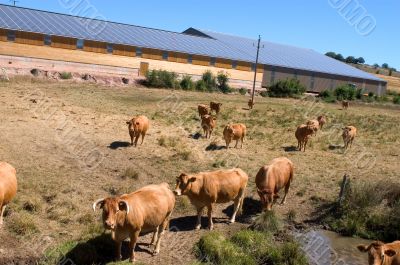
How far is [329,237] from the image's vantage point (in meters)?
14.3

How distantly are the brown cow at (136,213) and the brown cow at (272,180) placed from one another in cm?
358

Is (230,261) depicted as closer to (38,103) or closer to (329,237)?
(329,237)

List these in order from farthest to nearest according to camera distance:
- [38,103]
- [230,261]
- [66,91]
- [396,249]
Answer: [66,91] < [38,103] < [230,261] < [396,249]

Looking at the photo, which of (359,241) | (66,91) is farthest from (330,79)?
(359,241)

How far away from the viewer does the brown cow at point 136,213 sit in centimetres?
973

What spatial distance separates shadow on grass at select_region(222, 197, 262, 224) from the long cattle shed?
122ft

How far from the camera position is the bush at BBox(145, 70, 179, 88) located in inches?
2013

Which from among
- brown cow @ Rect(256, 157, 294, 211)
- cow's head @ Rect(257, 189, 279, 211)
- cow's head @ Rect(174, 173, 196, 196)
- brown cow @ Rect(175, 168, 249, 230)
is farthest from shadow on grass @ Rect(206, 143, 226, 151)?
cow's head @ Rect(174, 173, 196, 196)

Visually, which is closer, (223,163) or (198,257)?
(198,257)

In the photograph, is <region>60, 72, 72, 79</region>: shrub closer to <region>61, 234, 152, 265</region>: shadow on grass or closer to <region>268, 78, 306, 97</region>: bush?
<region>268, 78, 306, 97</region>: bush

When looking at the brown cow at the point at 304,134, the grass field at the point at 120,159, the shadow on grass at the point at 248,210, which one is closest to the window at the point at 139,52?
the grass field at the point at 120,159

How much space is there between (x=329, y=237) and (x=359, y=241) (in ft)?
2.84

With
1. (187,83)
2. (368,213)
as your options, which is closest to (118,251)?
(368,213)

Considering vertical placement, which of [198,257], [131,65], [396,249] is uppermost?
[131,65]
